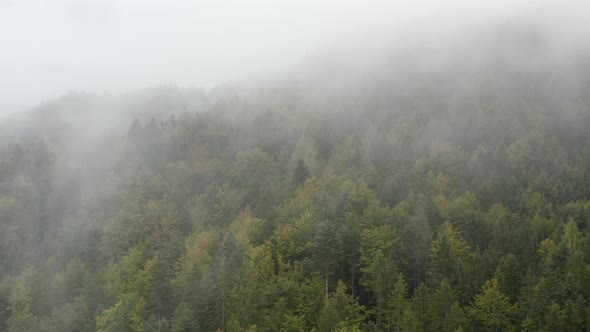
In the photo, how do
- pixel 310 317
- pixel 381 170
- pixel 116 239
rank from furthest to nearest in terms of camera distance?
pixel 381 170 → pixel 116 239 → pixel 310 317

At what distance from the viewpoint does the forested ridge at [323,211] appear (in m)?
50.2

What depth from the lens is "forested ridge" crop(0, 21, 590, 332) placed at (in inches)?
1978

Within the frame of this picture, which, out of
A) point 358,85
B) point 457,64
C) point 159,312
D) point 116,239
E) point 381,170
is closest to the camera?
point 159,312

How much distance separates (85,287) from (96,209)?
37556 mm

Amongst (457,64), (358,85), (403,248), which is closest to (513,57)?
(457,64)

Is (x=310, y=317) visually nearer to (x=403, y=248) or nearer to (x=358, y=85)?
(x=403, y=248)

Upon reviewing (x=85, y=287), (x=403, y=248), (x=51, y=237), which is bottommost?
(x=51, y=237)

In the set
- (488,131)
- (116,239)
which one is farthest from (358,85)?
(116,239)

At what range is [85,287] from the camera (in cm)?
6600

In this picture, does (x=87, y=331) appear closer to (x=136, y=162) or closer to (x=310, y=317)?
(x=310, y=317)

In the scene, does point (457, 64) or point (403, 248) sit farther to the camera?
point (457, 64)

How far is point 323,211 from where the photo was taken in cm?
6625

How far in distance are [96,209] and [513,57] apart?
497 feet

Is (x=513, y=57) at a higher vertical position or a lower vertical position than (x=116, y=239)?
higher
